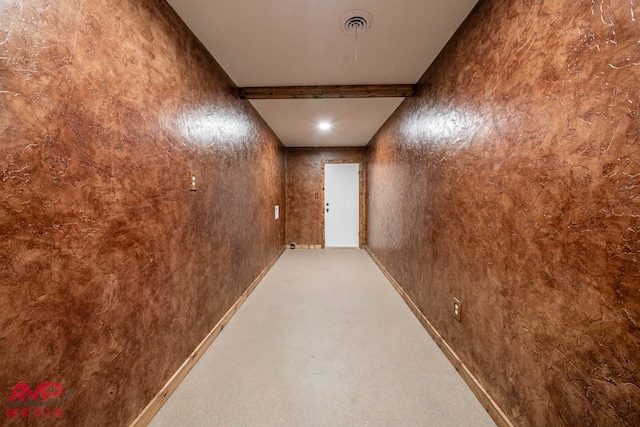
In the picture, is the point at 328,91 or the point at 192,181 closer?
the point at 192,181

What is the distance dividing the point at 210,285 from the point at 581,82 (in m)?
2.44

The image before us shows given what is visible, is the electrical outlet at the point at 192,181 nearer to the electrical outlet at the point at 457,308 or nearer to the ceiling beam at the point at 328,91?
the ceiling beam at the point at 328,91

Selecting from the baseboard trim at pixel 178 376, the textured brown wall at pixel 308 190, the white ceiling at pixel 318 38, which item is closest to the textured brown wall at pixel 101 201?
the baseboard trim at pixel 178 376

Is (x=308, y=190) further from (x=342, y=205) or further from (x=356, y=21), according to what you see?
(x=356, y=21)

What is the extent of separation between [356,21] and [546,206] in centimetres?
155

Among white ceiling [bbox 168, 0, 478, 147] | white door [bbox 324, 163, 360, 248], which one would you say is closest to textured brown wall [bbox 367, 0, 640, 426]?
white ceiling [bbox 168, 0, 478, 147]

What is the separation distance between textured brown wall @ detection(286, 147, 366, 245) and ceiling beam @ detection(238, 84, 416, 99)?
302 cm

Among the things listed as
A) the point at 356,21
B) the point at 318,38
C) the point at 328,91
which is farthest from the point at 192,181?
the point at 328,91

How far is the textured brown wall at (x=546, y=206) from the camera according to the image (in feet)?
2.59

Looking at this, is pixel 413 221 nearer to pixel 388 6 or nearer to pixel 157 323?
pixel 388 6

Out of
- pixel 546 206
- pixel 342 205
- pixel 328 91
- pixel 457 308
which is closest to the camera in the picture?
pixel 546 206

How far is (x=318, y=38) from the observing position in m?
1.85

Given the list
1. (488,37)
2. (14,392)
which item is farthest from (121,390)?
(488,37)

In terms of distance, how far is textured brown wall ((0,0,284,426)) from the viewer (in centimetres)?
80
